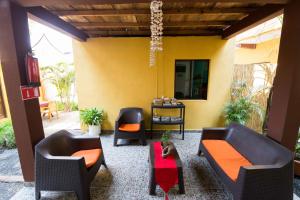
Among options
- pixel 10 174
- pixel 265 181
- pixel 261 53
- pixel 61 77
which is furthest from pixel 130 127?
pixel 261 53

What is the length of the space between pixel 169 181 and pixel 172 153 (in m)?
0.41

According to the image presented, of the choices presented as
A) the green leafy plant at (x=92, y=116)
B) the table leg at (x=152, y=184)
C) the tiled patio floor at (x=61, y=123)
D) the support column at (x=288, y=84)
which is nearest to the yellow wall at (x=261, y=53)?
the support column at (x=288, y=84)

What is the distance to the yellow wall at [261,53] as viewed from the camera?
4.81 meters

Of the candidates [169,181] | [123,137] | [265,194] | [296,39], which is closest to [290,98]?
[296,39]

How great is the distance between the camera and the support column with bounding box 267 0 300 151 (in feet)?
6.20

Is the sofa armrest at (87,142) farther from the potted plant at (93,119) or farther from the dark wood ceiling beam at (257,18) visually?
the dark wood ceiling beam at (257,18)

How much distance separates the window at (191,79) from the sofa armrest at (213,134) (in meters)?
1.45

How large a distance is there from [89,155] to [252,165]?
228 centimetres

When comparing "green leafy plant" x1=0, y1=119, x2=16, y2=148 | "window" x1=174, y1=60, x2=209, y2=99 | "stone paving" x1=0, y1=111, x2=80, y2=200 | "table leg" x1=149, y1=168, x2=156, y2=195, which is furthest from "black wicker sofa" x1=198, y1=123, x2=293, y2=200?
"green leafy plant" x1=0, y1=119, x2=16, y2=148

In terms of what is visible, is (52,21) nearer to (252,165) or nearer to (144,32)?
(144,32)

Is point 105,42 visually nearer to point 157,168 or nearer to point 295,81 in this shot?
point 157,168

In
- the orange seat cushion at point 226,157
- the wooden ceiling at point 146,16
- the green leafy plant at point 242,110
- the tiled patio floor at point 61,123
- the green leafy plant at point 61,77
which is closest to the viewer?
the orange seat cushion at point 226,157

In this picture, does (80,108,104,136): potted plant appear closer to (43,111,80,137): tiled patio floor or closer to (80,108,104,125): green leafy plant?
(80,108,104,125): green leafy plant

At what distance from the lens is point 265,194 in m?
1.67
